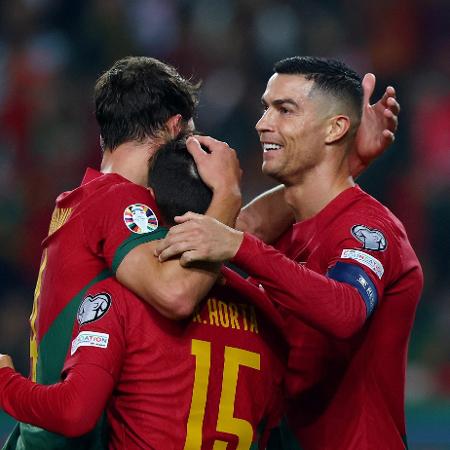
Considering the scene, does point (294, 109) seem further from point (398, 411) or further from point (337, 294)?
point (398, 411)

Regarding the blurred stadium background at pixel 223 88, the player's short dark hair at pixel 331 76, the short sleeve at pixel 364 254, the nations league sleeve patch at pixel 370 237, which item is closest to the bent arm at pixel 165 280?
the short sleeve at pixel 364 254

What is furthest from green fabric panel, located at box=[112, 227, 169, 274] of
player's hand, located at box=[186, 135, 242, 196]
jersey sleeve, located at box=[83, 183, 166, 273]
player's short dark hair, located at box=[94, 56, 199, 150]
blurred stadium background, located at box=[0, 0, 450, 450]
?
blurred stadium background, located at box=[0, 0, 450, 450]

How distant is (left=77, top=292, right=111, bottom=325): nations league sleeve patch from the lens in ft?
10.0

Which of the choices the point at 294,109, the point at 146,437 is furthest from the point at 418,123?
the point at 146,437

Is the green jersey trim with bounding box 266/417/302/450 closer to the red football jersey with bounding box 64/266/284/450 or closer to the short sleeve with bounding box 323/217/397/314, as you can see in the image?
the red football jersey with bounding box 64/266/284/450

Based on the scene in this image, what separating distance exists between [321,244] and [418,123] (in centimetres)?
481

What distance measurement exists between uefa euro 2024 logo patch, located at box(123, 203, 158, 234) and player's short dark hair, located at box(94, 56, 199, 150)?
0.42 m

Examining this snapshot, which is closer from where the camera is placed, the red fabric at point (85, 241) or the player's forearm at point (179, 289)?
the player's forearm at point (179, 289)

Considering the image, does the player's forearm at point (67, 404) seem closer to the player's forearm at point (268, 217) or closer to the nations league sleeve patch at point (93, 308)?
the nations league sleeve patch at point (93, 308)

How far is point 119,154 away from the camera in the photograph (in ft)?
11.6

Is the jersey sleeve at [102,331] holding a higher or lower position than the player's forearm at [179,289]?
lower

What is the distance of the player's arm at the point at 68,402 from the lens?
2.93 m

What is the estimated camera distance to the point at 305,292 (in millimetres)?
3191

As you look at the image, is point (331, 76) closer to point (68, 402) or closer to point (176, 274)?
point (176, 274)
